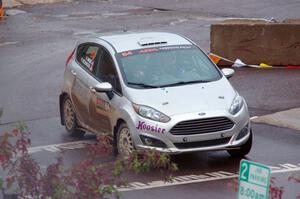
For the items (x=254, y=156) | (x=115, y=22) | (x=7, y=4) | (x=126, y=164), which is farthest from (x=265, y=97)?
(x=7, y=4)

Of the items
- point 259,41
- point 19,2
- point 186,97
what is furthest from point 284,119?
point 19,2

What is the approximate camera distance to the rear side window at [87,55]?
46.9ft

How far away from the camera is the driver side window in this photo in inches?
524

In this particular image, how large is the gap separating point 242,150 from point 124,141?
1.68 metres

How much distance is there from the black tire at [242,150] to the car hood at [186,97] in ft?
2.13

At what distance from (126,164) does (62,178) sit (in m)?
0.54

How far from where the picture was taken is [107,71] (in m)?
13.7

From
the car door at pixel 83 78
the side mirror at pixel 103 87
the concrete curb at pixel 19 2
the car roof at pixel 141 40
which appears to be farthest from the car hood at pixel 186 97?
the concrete curb at pixel 19 2

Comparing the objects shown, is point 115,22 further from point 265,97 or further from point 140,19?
point 265,97

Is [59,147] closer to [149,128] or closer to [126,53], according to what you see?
[126,53]

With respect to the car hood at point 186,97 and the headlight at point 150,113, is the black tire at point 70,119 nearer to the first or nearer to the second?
the car hood at point 186,97

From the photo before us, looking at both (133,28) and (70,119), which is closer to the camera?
(70,119)

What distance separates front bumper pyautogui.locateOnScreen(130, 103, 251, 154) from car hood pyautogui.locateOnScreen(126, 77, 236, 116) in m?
0.15

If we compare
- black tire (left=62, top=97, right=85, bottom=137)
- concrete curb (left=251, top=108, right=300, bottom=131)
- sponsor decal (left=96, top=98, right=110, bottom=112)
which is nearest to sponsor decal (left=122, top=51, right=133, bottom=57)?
sponsor decal (left=96, top=98, right=110, bottom=112)
